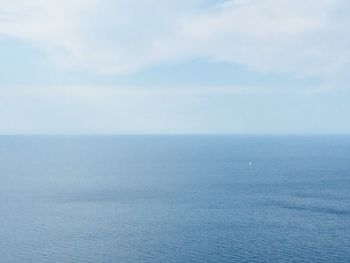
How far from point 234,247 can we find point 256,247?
12.8 feet

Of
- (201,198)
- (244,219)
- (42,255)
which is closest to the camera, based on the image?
(42,255)

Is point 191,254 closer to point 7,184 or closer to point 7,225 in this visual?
point 7,225

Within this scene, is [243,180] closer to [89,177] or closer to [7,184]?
[89,177]

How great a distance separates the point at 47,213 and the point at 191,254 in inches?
1710

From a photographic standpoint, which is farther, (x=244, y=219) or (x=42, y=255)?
(x=244, y=219)

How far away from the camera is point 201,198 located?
4796 inches

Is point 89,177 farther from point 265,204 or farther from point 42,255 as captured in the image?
point 42,255

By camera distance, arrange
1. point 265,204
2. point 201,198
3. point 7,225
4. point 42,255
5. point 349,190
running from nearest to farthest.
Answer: point 42,255 < point 7,225 < point 265,204 < point 201,198 < point 349,190

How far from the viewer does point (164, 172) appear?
7190 inches

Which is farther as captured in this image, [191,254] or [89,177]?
[89,177]

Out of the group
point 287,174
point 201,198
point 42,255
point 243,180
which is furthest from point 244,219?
point 287,174

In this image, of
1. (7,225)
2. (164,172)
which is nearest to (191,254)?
(7,225)

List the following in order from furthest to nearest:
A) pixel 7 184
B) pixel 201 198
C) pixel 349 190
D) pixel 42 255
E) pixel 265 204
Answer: pixel 7 184
pixel 349 190
pixel 201 198
pixel 265 204
pixel 42 255

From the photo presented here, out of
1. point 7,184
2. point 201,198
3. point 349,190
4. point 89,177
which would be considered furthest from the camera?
point 89,177
